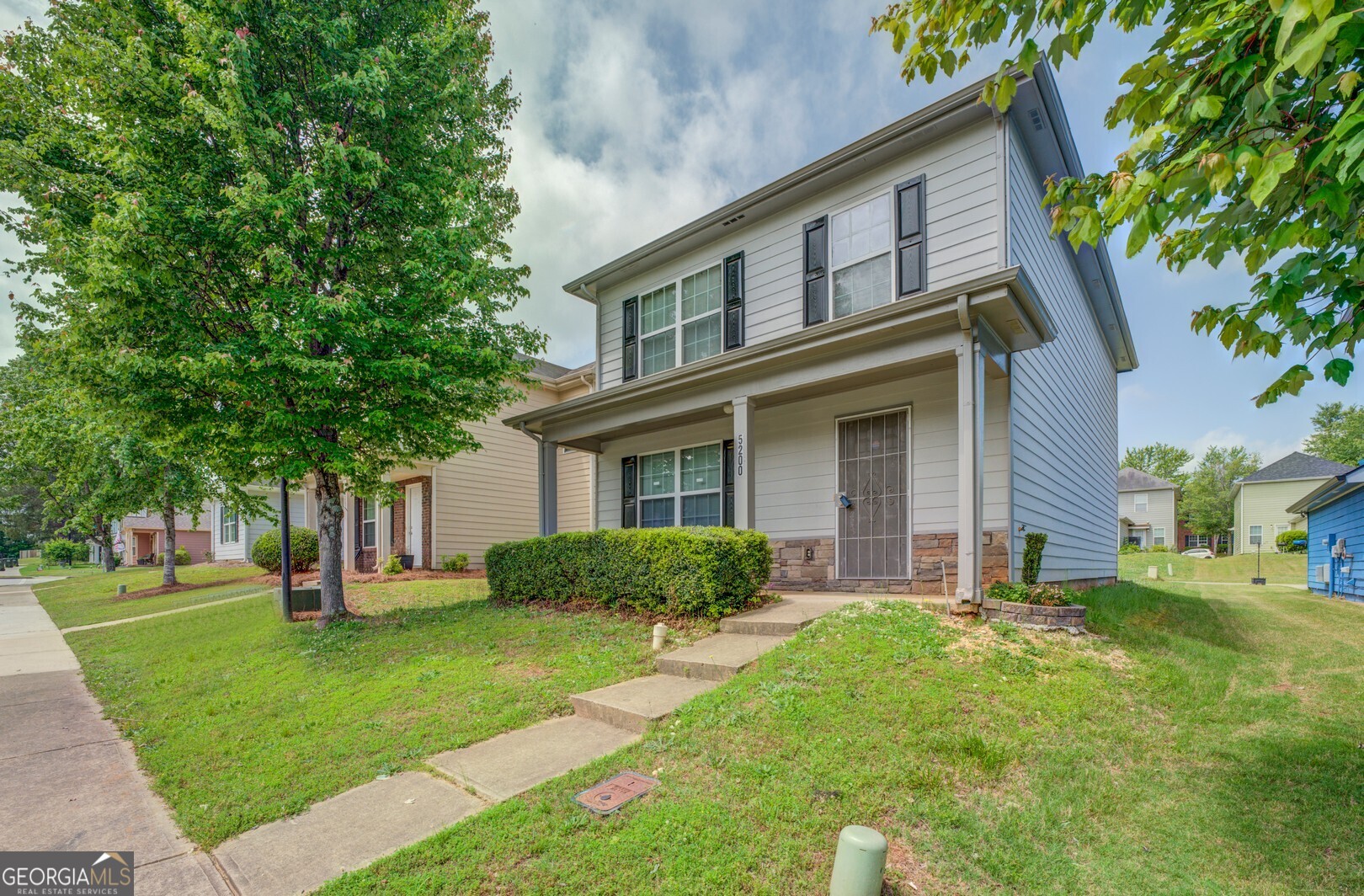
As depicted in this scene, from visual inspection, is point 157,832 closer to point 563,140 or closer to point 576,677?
point 576,677

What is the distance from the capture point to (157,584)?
17.7m

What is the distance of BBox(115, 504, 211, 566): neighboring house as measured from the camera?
32.5m

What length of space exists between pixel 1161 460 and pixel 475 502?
6070 cm

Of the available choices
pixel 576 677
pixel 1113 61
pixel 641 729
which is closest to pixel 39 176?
pixel 576 677

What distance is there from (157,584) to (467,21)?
18.1m

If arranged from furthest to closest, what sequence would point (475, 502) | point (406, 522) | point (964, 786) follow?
point (406, 522), point (475, 502), point (964, 786)

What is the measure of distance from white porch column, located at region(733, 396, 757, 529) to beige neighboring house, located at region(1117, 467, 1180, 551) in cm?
4156

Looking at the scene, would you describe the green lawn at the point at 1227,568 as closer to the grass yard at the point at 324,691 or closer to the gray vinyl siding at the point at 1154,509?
the gray vinyl siding at the point at 1154,509

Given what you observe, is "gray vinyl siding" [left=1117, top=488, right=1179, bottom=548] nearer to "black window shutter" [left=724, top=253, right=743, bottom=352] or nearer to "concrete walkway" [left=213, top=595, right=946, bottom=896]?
"black window shutter" [left=724, top=253, right=743, bottom=352]

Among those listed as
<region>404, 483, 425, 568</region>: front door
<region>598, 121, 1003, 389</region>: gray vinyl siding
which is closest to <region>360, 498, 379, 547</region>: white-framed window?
<region>404, 483, 425, 568</region>: front door

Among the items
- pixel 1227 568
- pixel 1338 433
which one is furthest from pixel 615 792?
pixel 1338 433

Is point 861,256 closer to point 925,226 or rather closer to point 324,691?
point 925,226

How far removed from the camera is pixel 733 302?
359 inches

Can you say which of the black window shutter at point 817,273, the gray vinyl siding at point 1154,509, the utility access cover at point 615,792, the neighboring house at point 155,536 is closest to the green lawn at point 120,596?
the neighboring house at point 155,536
